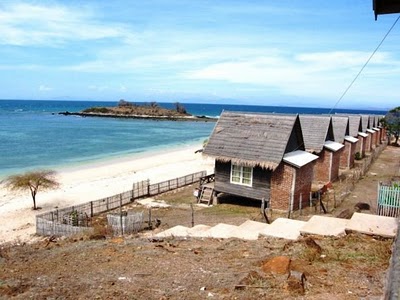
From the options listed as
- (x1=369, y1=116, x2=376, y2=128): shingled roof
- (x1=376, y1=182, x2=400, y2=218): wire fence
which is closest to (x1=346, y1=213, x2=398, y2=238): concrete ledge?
(x1=376, y1=182, x2=400, y2=218): wire fence

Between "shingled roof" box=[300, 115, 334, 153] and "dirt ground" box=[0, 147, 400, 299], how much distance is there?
732 inches

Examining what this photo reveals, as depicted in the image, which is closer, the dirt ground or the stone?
the dirt ground

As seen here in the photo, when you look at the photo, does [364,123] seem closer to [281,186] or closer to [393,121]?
[393,121]

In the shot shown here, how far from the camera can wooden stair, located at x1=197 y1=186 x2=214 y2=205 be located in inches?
881

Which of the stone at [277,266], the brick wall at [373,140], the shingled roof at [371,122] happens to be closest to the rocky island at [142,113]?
the shingled roof at [371,122]

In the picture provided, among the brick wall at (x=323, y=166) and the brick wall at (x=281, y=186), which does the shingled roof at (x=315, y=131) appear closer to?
the brick wall at (x=323, y=166)

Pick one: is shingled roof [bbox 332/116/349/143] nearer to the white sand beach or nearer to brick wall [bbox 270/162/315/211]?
the white sand beach

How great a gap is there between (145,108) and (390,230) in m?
134

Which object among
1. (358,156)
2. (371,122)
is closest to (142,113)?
(371,122)

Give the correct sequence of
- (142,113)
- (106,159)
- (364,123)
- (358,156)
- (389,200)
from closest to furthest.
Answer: (389,200) < (358,156) < (364,123) < (106,159) < (142,113)

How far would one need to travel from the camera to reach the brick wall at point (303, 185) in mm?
20594

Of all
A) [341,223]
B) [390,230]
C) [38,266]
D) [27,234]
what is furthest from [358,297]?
[27,234]

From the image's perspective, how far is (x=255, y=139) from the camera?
21.3 meters

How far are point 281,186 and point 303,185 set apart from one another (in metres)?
1.77
